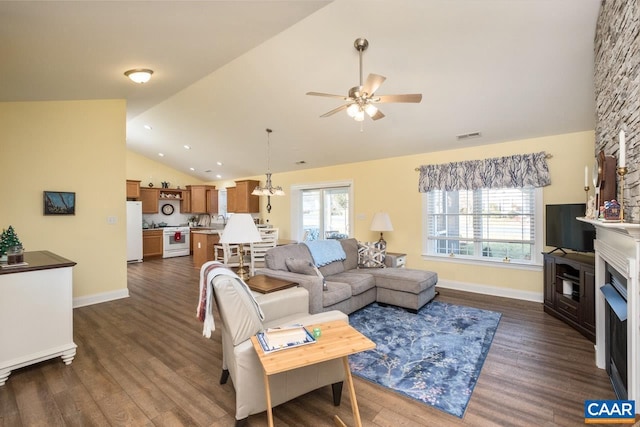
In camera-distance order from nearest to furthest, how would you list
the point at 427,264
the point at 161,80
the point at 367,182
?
the point at 161,80 < the point at 427,264 < the point at 367,182

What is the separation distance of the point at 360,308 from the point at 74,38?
4.08 metres

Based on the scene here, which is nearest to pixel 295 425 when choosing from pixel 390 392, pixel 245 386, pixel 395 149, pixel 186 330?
pixel 245 386

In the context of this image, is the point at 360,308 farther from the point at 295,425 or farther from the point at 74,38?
the point at 74,38

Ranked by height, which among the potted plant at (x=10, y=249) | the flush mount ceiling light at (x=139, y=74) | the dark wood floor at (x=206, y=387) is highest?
the flush mount ceiling light at (x=139, y=74)

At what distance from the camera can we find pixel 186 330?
3.40 m

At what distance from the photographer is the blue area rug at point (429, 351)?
227 cm

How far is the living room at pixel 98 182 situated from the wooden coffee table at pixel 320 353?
3.09 m

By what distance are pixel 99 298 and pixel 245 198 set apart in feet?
14.5

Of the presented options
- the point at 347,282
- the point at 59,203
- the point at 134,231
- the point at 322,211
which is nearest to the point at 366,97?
the point at 347,282

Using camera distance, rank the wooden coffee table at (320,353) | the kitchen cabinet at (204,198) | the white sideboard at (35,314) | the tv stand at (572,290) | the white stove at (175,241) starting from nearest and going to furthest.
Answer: the wooden coffee table at (320,353), the white sideboard at (35,314), the tv stand at (572,290), the white stove at (175,241), the kitchen cabinet at (204,198)

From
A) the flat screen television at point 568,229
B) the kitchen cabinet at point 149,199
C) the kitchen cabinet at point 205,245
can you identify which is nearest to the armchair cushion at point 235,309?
the flat screen television at point 568,229

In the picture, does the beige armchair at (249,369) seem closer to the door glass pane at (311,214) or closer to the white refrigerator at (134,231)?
the door glass pane at (311,214)

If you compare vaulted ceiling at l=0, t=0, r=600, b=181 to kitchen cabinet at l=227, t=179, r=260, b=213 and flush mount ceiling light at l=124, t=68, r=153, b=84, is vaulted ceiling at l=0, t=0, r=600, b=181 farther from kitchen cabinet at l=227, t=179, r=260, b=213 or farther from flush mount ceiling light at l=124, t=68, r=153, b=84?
kitchen cabinet at l=227, t=179, r=260, b=213

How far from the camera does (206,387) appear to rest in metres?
2.30
